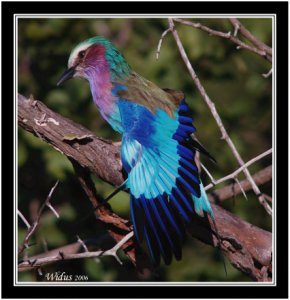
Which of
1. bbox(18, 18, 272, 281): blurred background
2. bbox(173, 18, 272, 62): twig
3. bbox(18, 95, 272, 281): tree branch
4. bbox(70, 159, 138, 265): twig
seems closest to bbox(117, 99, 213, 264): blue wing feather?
bbox(18, 95, 272, 281): tree branch

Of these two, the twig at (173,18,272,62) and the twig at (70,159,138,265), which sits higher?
the twig at (173,18,272,62)

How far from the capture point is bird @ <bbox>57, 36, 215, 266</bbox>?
12.0ft

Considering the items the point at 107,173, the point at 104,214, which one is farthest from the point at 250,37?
the point at 104,214

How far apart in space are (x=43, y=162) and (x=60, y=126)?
1229 mm

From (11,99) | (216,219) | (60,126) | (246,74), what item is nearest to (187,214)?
(216,219)

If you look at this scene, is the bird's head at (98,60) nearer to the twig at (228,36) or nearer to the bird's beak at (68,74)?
the bird's beak at (68,74)

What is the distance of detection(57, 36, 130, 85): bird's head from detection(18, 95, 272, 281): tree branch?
542 mm

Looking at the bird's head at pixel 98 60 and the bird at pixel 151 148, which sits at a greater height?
the bird's head at pixel 98 60

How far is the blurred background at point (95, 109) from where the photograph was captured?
16.0 feet

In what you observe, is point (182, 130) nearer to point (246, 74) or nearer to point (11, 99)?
point (11, 99)

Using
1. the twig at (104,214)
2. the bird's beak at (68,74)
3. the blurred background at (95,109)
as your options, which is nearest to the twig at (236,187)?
the blurred background at (95,109)

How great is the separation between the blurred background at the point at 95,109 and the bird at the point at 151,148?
0.62 meters

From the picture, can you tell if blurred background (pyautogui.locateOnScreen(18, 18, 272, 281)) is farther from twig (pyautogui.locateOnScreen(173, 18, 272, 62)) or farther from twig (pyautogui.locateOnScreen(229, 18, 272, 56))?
twig (pyautogui.locateOnScreen(173, 18, 272, 62))

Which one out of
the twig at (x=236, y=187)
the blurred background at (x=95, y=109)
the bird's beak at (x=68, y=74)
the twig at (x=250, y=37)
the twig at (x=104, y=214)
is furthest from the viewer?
the blurred background at (x=95, y=109)
